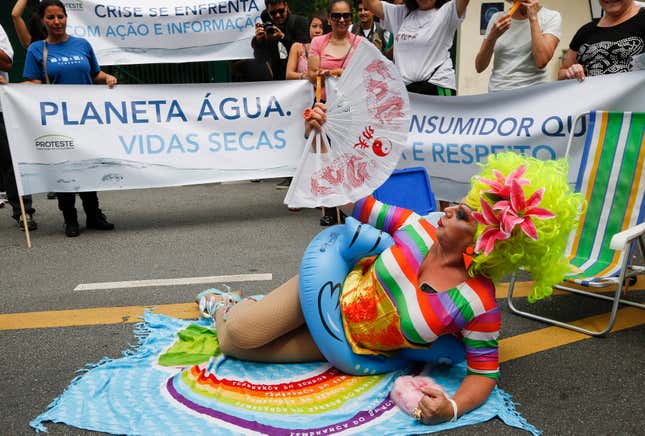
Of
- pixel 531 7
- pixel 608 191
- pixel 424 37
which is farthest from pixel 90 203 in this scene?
pixel 608 191

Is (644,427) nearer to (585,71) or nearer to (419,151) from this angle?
(585,71)

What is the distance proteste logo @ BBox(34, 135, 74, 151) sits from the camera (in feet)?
16.7

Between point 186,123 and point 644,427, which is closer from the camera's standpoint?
point 644,427

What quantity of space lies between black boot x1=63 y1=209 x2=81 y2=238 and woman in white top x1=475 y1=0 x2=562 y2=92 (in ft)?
12.5

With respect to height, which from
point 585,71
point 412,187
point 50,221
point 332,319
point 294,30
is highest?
point 294,30

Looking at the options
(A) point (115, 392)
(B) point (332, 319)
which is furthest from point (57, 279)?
(B) point (332, 319)

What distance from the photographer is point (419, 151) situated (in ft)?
16.3

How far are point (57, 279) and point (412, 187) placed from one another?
8.60 ft

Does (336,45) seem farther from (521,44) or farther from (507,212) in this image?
(507,212)

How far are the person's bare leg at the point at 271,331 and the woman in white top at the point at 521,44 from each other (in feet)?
8.70

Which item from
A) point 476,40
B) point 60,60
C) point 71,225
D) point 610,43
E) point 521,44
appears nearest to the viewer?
point 610,43

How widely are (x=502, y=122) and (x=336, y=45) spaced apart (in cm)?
152

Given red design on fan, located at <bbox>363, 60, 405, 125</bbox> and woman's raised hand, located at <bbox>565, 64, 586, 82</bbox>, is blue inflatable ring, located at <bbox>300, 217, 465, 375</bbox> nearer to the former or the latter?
red design on fan, located at <bbox>363, 60, 405, 125</bbox>

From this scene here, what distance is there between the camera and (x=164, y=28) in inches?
269
